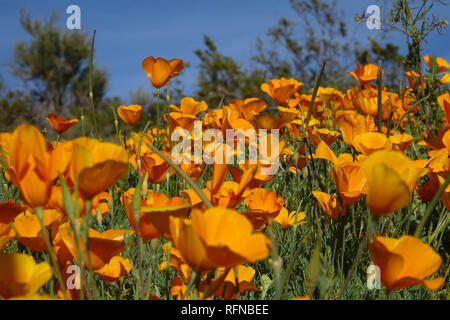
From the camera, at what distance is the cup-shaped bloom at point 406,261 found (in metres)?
0.56

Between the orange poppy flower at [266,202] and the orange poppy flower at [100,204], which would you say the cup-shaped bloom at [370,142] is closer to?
the orange poppy flower at [266,202]

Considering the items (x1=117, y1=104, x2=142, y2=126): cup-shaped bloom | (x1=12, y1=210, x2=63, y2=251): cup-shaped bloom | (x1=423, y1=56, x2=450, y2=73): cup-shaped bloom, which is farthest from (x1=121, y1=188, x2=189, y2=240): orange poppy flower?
(x1=423, y1=56, x2=450, y2=73): cup-shaped bloom

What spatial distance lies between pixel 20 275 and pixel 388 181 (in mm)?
524

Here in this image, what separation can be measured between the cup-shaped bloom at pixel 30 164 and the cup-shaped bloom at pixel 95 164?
0.04 metres

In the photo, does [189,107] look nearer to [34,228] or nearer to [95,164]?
[34,228]

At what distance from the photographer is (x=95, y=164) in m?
0.55

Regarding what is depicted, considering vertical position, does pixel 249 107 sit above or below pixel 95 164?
above

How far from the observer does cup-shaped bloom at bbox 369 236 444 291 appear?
0.56m

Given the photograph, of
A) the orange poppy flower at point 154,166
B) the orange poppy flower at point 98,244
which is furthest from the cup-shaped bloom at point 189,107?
the orange poppy flower at point 98,244

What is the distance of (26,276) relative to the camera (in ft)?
1.83

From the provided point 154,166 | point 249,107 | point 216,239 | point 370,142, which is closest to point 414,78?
point 249,107
